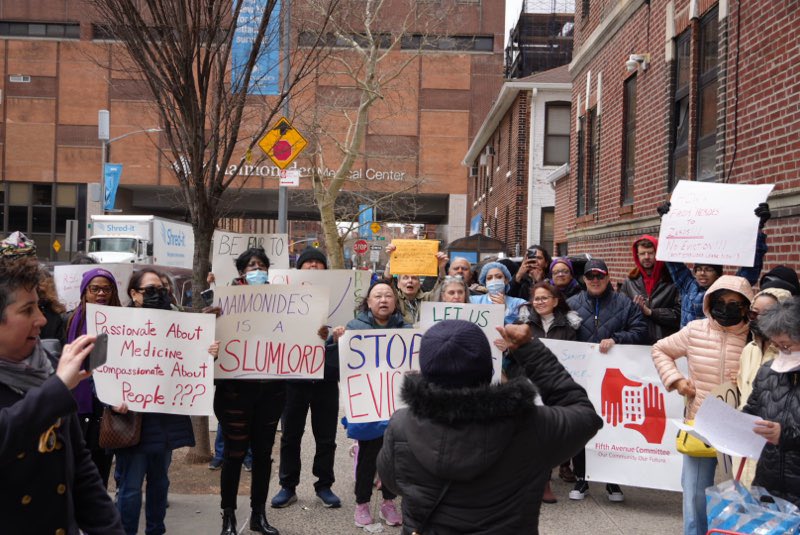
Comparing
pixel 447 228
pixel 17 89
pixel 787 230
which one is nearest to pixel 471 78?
pixel 447 228

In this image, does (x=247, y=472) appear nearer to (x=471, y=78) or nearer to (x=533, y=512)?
(x=533, y=512)

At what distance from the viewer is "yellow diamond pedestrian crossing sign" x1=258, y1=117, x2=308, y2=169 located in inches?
380

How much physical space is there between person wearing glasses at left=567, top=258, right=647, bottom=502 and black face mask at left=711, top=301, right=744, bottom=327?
5.52ft

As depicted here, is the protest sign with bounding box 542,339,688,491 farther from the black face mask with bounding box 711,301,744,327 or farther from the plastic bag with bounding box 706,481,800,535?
the plastic bag with bounding box 706,481,800,535

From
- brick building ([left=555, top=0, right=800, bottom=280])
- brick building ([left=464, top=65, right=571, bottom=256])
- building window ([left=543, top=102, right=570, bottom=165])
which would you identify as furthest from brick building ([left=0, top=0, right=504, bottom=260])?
brick building ([left=555, top=0, right=800, bottom=280])

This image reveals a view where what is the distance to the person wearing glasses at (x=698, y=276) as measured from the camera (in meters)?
5.84

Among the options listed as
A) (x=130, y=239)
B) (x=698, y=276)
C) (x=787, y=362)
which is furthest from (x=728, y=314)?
(x=130, y=239)

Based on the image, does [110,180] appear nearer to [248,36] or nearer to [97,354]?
[248,36]

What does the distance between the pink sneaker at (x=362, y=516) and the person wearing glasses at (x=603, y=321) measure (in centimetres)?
183

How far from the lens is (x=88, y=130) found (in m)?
47.1

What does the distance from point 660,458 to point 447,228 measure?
137 ft

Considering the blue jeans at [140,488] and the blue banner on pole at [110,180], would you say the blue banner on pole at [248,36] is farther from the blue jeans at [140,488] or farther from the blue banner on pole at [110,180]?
the blue banner on pole at [110,180]

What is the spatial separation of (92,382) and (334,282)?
277cm

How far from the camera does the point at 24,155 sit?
4700 cm
